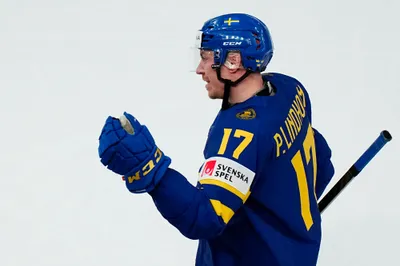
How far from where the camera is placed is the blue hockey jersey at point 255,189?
74.3 inches

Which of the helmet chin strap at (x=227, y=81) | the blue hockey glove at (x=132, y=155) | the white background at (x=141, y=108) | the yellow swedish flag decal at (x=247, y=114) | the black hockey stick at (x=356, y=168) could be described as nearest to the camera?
the blue hockey glove at (x=132, y=155)

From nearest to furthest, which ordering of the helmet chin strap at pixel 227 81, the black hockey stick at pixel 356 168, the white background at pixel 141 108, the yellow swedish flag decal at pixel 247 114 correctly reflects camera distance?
the yellow swedish flag decal at pixel 247 114 → the helmet chin strap at pixel 227 81 → the black hockey stick at pixel 356 168 → the white background at pixel 141 108

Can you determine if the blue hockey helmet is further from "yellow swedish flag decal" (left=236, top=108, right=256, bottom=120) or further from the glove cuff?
the glove cuff

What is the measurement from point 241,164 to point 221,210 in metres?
0.12

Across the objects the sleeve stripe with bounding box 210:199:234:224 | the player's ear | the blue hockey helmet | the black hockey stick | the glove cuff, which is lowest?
the black hockey stick

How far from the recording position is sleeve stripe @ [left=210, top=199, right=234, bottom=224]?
1889 mm

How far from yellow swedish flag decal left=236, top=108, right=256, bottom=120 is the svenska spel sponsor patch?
0.14 metres

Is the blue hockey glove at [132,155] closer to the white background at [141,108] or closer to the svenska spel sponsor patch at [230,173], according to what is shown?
the svenska spel sponsor patch at [230,173]

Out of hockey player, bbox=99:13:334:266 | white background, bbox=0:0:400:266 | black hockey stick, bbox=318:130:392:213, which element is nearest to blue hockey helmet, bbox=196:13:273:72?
hockey player, bbox=99:13:334:266

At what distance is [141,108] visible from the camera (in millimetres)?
3934

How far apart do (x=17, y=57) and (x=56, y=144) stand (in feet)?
2.72

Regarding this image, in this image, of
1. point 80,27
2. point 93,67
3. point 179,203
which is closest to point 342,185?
point 179,203

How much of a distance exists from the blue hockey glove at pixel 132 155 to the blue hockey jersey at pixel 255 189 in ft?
0.13

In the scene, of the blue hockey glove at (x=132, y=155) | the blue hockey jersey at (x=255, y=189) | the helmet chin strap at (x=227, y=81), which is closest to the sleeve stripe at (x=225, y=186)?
the blue hockey jersey at (x=255, y=189)
